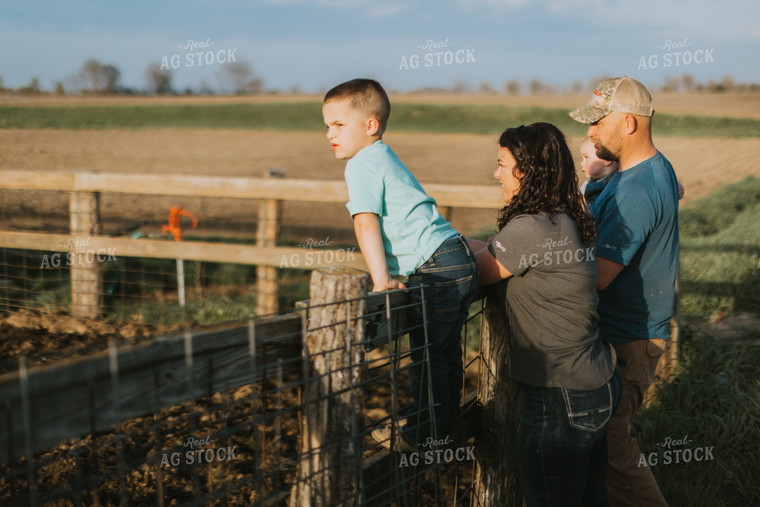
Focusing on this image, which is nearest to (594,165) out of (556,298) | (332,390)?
(556,298)

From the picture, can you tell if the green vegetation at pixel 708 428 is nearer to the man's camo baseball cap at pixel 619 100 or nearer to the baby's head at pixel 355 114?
the man's camo baseball cap at pixel 619 100

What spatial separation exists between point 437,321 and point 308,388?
66 cm

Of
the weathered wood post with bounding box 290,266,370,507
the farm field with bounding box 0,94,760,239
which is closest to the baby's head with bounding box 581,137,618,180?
the weathered wood post with bounding box 290,266,370,507

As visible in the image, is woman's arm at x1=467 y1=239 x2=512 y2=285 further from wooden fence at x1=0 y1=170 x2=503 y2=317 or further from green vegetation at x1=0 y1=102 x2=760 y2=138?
green vegetation at x1=0 y1=102 x2=760 y2=138

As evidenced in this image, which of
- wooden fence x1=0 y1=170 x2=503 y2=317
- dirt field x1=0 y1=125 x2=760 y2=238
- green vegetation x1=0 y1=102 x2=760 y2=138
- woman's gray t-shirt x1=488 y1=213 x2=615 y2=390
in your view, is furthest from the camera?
green vegetation x1=0 y1=102 x2=760 y2=138

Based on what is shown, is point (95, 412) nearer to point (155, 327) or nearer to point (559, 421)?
point (559, 421)

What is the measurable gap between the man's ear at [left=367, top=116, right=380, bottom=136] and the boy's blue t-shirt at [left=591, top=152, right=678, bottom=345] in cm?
100

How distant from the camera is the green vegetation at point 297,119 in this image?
117ft

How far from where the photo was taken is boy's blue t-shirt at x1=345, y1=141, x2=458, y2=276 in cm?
249

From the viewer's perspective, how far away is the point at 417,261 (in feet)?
8.33

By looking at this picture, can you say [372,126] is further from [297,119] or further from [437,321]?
[297,119]

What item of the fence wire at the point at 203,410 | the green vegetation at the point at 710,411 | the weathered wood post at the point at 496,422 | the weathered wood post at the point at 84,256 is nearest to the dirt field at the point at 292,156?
the weathered wood post at the point at 84,256

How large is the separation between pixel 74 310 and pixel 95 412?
193 inches

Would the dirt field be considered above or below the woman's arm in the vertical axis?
above
